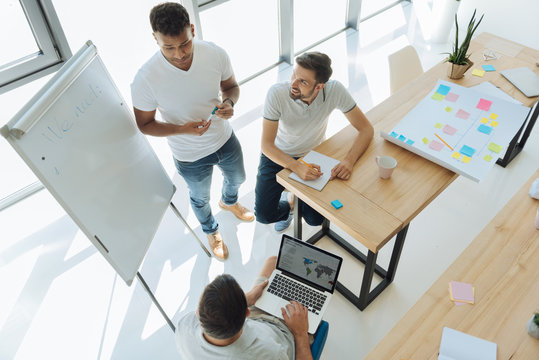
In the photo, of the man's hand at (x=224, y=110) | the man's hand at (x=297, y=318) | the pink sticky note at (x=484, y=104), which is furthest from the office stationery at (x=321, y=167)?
the pink sticky note at (x=484, y=104)

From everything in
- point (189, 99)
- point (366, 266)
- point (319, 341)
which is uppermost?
point (189, 99)

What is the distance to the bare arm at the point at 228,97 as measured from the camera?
7.06 ft

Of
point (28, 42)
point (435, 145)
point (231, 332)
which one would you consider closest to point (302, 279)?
point (231, 332)

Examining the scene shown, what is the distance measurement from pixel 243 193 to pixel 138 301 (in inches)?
42.4

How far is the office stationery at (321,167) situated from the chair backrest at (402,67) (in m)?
1.04

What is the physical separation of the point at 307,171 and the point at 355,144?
34 centimetres

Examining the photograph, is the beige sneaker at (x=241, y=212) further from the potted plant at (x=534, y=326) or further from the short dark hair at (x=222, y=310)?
the potted plant at (x=534, y=326)

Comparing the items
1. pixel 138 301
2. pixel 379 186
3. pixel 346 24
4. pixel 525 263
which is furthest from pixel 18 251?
pixel 346 24

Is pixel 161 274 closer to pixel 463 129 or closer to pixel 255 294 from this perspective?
pixel 255 294

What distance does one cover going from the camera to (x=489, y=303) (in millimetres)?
1588

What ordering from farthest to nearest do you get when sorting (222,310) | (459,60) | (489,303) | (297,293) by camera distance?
(459,60), (297,293), (489,303), (222,310)

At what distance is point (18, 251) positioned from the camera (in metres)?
2.90

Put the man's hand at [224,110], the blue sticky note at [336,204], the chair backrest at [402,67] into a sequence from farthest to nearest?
the chair backrest at [402,67]
the man's hand at [224,110]
the blue sticky note at [336,204]

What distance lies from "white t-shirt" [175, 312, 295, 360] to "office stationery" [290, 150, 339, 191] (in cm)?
76
